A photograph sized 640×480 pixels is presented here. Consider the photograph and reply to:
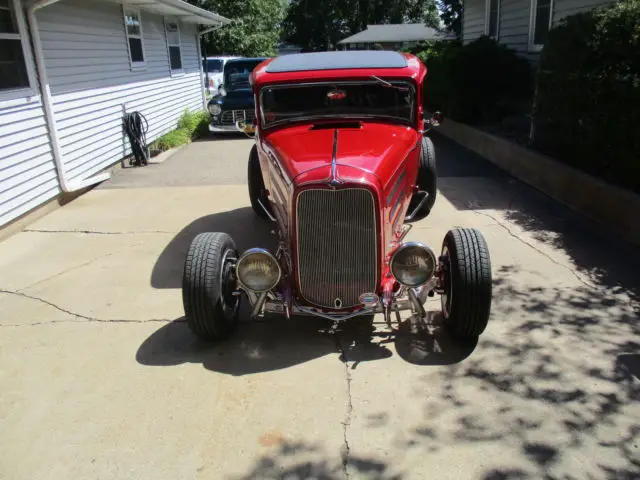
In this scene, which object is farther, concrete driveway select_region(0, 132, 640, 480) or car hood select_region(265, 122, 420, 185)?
car hood select_region(265, 122, 420, 185)

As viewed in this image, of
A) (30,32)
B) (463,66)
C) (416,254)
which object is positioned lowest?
(416,254)

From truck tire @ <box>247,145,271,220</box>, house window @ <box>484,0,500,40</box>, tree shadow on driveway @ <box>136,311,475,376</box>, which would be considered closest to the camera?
tree shadow on driveway @ <box>136,311,475,376</box>

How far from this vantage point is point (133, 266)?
555 centimetres

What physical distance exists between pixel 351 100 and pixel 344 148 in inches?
40.3

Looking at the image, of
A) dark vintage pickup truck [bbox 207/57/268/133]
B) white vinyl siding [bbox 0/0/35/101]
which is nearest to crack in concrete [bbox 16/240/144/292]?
white vinyl siding [bbox 0/0/35/101]

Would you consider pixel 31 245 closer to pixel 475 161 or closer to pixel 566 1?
pixel 475 161

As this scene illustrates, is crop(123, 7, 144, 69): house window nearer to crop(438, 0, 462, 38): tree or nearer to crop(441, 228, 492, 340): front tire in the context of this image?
crop(441, 228, 492, 340): front tire

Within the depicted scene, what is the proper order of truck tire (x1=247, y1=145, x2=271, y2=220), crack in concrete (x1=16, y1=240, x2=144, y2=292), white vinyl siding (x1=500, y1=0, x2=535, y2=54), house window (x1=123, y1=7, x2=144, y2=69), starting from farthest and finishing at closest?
white vinyl siding (x1=500, y1=0, x2=535, y2=54) → house window (x1=123, y1=7, x2=144, y2=69) → truck tire (x1=247, y1=145, x2=271, y2=220) → crack in concrete (x1=16, y1=240, x2=144, y2=292)

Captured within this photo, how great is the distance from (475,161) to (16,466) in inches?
346

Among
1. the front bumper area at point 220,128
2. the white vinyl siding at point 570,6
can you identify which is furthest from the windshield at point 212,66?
the white vinyl siding at point 570,6

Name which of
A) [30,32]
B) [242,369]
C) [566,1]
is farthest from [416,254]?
[566,1]

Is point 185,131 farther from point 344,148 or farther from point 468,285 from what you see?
point 468,285

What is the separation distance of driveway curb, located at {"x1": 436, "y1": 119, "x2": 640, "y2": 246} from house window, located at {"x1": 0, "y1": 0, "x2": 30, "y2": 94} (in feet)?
23.3

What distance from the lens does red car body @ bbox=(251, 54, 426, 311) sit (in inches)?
143
